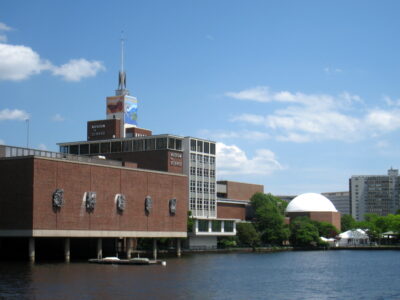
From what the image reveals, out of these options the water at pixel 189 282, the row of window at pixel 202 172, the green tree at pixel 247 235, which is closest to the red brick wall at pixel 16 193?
the water at pixel 189 282

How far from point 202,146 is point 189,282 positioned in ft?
313

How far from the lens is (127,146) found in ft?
545

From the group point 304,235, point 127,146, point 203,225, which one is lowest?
point 304,235

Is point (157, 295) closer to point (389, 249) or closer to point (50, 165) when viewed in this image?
point (50, 165)

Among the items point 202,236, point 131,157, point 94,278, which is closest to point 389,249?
point 202,236

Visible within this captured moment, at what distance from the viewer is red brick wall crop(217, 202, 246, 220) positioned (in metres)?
184

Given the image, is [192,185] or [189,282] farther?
[192,185]

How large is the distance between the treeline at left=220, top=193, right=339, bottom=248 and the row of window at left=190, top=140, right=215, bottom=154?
21733 mm

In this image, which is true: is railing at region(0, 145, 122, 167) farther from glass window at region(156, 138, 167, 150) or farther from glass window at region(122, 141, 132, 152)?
glass window at region(122, 141, 132, 152)

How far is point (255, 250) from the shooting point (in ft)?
574

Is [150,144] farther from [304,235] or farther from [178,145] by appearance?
[304,235]

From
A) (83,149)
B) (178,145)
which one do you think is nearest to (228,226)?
(178,145)

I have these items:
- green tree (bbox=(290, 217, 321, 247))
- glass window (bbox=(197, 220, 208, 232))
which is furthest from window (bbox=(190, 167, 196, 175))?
green tree (bbox=(290, 217, 321, 247))

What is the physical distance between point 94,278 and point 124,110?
346 feet
